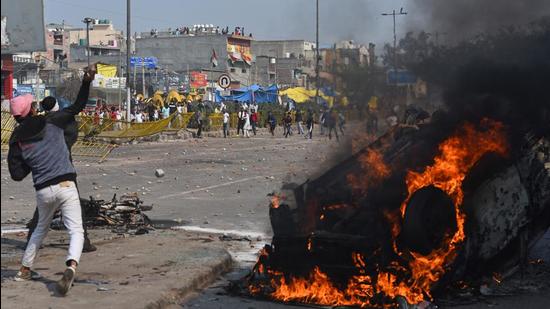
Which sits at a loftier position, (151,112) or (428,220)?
(428,220)

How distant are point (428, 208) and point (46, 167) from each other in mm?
3163

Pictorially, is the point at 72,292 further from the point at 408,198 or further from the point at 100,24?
the point at 100,24

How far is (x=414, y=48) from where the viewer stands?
769cm

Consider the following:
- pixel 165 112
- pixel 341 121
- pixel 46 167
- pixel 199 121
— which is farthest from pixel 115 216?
pixel 165 112

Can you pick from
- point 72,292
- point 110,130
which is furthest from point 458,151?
point 110,130

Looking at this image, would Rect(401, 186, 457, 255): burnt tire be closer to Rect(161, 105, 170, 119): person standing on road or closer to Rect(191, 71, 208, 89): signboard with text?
Rect(161, 105, 170, 119): person standing on road

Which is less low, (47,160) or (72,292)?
(47,160)

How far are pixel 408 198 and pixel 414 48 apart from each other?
92.9 inches

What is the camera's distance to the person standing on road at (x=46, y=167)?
230 inches

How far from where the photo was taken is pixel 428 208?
19.2 feet

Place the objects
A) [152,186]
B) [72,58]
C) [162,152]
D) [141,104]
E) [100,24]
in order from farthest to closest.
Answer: [100,24] → [72,58] → [141,104] → [162,152] → [152,186]

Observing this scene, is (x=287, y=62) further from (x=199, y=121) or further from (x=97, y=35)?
(x=97, y=35)

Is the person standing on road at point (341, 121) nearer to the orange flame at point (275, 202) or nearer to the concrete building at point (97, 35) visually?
the orange flame at point (275, 202)

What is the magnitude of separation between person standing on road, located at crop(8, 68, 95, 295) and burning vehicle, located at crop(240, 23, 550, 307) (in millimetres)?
1591
